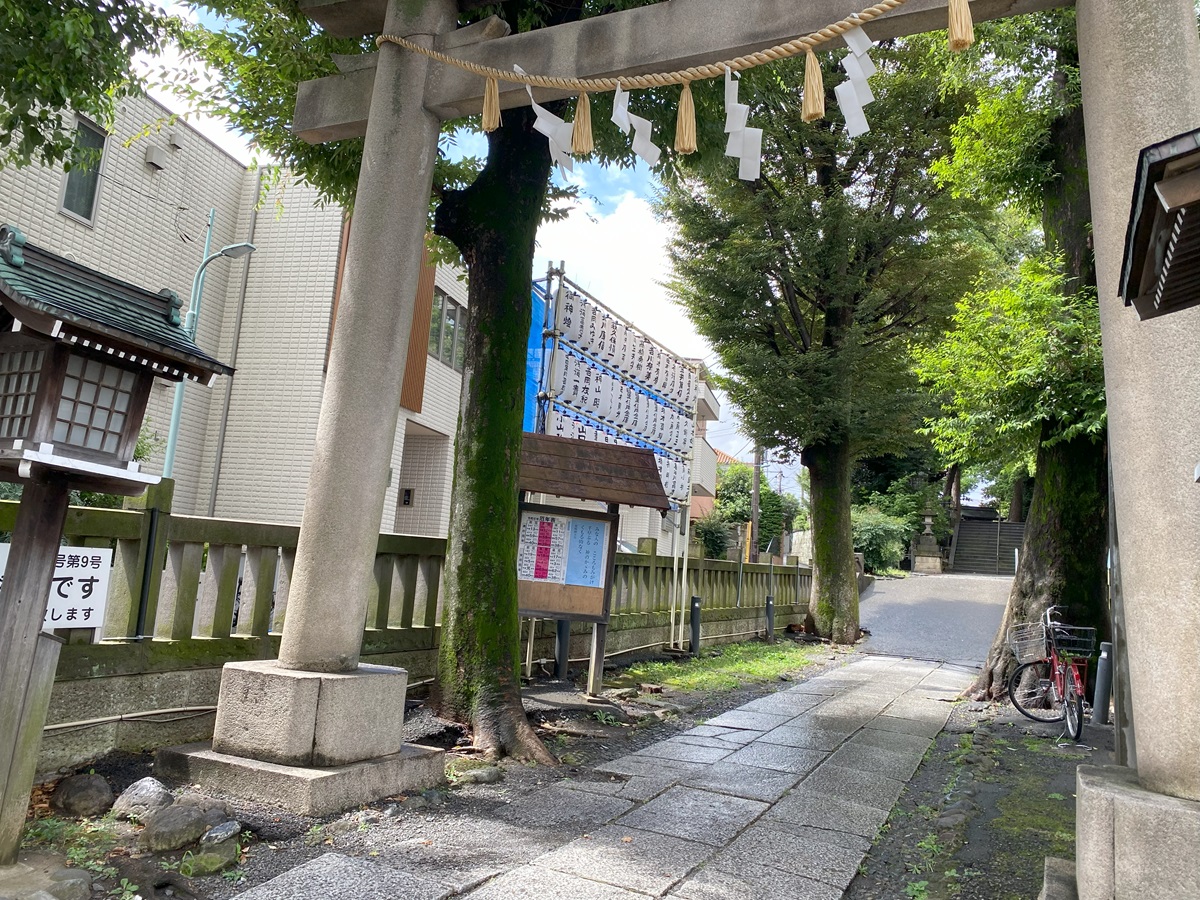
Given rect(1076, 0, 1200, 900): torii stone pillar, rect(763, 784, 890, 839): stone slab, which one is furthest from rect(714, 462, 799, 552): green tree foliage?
rect(1076, 0, 1200, 900): torii stone pillar

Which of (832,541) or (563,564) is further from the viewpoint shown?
(832,541)

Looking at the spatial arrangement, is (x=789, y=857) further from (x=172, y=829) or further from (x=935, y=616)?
(x=935, y=616)

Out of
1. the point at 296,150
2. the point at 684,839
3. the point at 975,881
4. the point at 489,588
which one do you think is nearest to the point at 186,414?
the point at 296,150

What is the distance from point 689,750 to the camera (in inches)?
257

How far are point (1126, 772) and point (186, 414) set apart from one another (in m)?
13.7

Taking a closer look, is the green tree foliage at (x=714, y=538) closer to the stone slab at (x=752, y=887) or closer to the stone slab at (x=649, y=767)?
the stone slab at (x=649, y=767)

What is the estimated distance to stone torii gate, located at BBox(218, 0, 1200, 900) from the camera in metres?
3.14

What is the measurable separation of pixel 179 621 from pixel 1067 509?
30.2ft

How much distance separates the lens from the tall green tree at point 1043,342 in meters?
8.67

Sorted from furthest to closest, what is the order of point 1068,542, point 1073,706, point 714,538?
point 714,538 → point 1068,542 → point 1073,706

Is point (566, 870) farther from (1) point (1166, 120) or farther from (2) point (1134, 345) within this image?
(1) point (1166, 120)

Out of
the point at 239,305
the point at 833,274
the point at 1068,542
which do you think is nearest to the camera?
the point at 1068,542

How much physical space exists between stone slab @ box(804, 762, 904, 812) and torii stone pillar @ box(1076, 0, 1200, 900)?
207cm

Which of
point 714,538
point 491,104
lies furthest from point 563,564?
point 714,538
